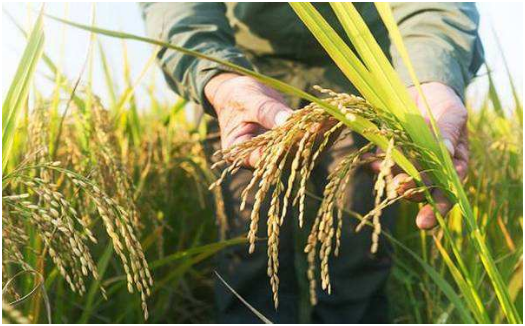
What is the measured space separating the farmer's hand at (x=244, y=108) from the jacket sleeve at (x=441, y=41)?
421mm

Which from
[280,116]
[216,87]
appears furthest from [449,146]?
[216,87]

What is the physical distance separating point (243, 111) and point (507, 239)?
3.86 feet

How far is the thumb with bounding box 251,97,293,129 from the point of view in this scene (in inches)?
56.7

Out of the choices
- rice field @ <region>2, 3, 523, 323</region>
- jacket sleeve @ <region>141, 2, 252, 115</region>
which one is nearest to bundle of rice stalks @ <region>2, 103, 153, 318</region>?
rice field @ <region>2, 3, 523, 323</region>

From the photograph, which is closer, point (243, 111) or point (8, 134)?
point (8, 134)

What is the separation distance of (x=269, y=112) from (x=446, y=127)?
42 centimetres

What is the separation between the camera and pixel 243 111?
1595 millimetres

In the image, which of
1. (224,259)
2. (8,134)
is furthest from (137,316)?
(8,134)

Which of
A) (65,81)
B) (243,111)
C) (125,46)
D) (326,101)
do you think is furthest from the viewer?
(125,46)

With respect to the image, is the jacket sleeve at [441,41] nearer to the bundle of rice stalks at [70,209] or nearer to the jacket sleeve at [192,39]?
the jacket sleeve at [192,39]

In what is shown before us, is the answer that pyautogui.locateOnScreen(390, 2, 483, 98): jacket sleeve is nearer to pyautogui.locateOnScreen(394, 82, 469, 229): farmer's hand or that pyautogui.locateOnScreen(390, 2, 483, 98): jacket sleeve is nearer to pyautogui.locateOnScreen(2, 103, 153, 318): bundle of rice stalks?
pyautogui.locateOnScreen(394, 82, 469, 229): farmer's hand

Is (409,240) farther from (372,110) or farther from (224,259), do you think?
(372,110)

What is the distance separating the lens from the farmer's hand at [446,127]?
153 centimetres

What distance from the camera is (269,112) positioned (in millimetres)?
1478
